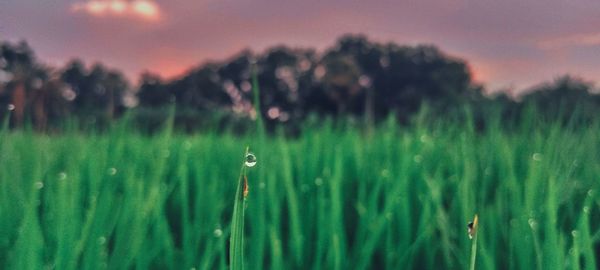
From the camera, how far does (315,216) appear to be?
2.93 ft

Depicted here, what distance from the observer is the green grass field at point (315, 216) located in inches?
24.1

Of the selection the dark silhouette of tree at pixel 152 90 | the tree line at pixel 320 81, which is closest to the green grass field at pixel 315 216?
the tree line at pixel 320 81

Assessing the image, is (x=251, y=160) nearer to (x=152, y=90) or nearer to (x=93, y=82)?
(x=152, y=90)

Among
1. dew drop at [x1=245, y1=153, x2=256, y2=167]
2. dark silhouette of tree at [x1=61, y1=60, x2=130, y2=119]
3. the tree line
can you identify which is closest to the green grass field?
dew drop at [x1=245, y1=153, x2=256, y2=167]

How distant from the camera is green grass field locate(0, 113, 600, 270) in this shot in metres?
0.61

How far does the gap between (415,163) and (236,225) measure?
734 millimetres

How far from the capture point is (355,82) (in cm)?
2744

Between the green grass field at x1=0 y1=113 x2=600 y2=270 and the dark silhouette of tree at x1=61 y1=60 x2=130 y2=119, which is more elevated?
the dark silhouette of tree at x1=61 y1=60 x2=130 y2=119

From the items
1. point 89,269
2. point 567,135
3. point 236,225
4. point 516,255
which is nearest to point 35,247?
point 89,269

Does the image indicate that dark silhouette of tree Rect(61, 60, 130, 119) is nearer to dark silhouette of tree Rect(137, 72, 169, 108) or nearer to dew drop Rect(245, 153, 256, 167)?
dark silhouette of tree Rect(137, 72, 169, 108)

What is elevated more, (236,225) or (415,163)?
(415,163)

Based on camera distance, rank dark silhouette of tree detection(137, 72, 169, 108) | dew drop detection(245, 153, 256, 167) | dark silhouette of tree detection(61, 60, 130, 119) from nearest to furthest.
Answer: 1. dew drop detection(245, 153, 256, 167)
2. dark silhouette of tree detection(137, 72, 169, 108)
3. dark silhouette of tree detection(61, 60, 130, 119)

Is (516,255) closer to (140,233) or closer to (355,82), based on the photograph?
(140,233)

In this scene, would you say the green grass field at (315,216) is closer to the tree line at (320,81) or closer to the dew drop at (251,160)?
the dew drop at (251,160)
